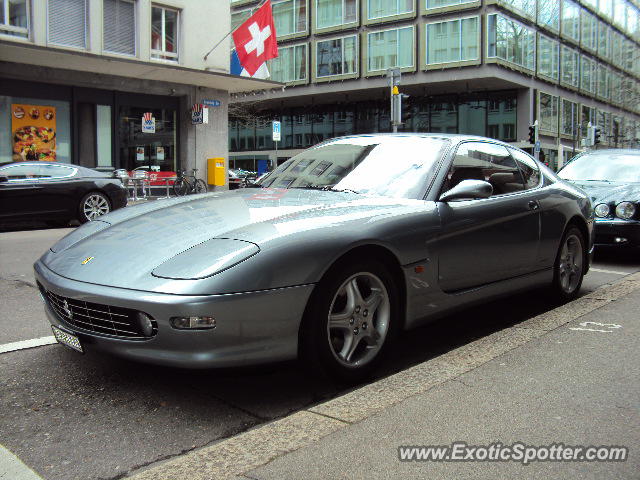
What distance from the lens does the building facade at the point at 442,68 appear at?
39031mm

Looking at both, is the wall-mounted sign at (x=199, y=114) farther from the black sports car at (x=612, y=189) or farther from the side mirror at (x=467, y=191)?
the side mirror at (x=467, y=191)

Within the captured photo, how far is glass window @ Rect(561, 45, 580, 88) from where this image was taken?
46.3 meters

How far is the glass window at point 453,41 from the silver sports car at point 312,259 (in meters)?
35.8

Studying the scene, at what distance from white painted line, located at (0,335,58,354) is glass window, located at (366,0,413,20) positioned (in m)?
39.9

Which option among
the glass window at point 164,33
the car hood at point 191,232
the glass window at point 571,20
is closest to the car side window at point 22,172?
the car hood at point 191,232

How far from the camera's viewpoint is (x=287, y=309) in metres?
2.99

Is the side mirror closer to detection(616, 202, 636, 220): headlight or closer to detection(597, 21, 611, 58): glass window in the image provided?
detection(616, 202, 636, 220): headlight

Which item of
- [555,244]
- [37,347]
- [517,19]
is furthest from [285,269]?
[517,19]

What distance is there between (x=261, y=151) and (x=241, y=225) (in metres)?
52.9

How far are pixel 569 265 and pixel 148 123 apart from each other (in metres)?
19.1

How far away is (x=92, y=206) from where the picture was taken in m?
12.3

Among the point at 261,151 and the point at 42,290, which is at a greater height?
the point at 261,151

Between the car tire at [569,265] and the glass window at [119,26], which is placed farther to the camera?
the glass window at [119,26]

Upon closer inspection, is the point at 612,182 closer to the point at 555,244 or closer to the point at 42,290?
the point at 555,244
